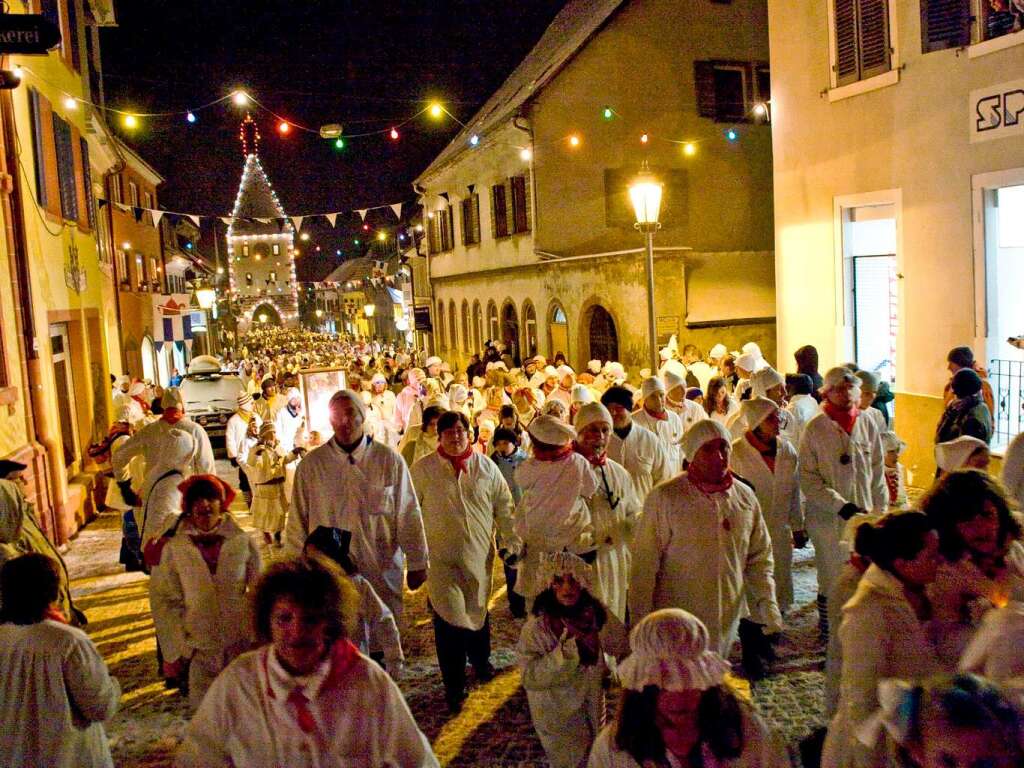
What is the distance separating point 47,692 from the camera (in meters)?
3.99

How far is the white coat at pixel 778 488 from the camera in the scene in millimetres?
6816

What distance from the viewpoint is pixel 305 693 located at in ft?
9.65

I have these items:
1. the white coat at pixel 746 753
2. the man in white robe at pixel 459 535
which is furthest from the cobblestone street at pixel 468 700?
the white coat at pixel 746 753

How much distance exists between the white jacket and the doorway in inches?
372

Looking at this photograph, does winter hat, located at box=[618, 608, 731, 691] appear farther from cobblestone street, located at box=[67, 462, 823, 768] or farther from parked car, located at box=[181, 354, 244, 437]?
parked car, located at box=[181, 354, 244, 437]

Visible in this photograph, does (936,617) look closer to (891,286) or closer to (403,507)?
(403,507)

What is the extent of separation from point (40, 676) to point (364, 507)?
2.28 metres

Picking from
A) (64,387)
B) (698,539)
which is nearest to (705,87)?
(64,387)

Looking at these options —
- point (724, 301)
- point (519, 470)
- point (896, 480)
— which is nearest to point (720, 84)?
point (724, 301)

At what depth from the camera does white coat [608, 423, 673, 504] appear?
24.6 ft

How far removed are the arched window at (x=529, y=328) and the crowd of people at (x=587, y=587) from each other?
664 inches

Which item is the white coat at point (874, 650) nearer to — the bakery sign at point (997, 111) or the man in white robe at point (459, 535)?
the man in white robe at point (459, 535)

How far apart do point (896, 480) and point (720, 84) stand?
54.2ft

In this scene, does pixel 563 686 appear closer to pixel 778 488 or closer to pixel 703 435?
pixel 703 435
